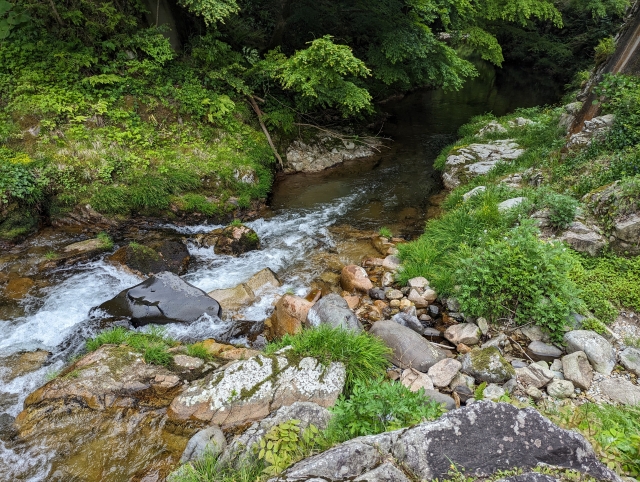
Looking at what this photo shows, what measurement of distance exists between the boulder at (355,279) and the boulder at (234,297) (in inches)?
71.8

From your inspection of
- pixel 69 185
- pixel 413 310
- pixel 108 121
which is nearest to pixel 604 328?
pixel 413 310

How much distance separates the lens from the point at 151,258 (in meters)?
8.01

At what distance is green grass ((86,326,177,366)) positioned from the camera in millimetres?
5289

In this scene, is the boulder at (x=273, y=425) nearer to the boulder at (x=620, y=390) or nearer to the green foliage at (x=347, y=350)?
the green foliage at (x=347, y=350)

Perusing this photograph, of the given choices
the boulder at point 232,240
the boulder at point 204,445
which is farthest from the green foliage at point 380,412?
the boulder at point 232,240

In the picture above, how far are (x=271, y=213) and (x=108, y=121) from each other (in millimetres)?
4959

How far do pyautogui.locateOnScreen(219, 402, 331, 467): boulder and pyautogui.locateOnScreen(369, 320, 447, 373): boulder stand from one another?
170 centimetres

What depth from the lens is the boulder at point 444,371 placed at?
4.60 m

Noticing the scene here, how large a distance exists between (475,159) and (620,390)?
9089mm

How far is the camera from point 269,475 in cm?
287

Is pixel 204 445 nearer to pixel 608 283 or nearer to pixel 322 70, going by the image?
pixel 608 283

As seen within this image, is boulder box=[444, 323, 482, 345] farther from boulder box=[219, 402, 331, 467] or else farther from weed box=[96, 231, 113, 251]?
weed box=[96, 231, 113, 251]

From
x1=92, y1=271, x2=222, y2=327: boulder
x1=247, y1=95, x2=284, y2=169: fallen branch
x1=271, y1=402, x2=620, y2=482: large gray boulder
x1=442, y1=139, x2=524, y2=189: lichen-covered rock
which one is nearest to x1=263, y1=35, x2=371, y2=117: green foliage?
x1=247, y1=95, x2=284, y2=169: fallen branch

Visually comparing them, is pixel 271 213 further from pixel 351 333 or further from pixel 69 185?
pixel 351 333
